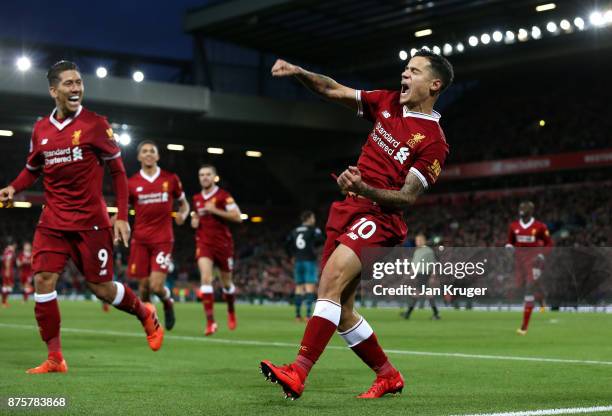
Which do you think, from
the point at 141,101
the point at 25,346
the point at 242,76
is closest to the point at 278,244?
the point at 242,76

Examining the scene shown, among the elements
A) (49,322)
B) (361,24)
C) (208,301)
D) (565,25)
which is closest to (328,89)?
(49,322)

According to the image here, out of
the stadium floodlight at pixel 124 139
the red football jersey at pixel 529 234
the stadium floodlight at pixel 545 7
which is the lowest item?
the red football jersey at pixel 529 234

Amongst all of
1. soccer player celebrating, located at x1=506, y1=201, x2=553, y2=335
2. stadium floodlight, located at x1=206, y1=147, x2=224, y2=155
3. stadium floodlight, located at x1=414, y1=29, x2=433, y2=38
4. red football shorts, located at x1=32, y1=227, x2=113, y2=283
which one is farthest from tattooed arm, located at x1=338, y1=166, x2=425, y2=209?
stadium floodlight, located at x1=206, y1=147, x2=224, y2=155

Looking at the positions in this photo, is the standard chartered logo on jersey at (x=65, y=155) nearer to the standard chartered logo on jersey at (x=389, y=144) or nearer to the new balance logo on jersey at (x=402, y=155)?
the standard chartered logo on jersey at (x=389, y=144)

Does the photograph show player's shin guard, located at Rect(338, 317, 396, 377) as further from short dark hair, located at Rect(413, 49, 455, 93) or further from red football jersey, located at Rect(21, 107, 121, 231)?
red football jersey, located at Rect(21, 107, 121, 231)

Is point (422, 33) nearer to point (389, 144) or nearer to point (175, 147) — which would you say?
point (175, 147)

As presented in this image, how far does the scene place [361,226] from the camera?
19.6ft

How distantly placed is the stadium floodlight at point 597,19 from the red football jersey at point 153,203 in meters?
24.6

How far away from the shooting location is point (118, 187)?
8375 mm

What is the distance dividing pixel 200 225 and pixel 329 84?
889 centimetres

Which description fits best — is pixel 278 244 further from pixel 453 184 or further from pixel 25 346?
pixel 25 346

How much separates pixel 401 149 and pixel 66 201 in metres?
3.23

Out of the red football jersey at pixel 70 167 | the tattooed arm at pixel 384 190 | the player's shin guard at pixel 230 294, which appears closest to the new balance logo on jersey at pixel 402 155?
the tattooed arm at pixel 384 190

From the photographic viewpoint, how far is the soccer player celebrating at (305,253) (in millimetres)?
20797
